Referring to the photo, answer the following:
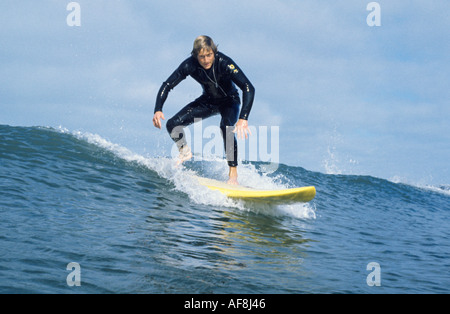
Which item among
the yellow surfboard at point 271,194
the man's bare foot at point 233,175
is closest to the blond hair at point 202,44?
the man's bare foot at point 233,175

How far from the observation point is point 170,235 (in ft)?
14.9

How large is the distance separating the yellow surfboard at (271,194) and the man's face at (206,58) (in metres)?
2.31

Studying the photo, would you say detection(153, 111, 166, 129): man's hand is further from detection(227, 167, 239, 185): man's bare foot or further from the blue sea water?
detection(227, 167, 239, 185): man's bare foot

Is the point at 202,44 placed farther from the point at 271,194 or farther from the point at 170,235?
the point at 170,235

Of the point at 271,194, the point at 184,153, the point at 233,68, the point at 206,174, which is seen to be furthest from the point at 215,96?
the point at 206,174

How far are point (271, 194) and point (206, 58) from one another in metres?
2.68

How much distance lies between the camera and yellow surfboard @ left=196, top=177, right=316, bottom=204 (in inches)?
244

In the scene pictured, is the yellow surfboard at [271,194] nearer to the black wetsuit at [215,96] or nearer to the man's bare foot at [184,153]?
the black wetsuit at [215,96]

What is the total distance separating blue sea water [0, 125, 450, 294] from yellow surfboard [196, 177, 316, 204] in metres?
0.19

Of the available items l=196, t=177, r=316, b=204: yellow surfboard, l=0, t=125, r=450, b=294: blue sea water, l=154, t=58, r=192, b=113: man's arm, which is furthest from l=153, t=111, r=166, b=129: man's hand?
l=196, t=177, r=316, b=204: yellow surfboard

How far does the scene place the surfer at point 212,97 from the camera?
6.76 m
